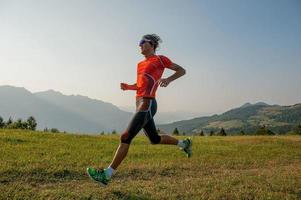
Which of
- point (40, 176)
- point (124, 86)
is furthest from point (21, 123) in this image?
point (124, 86)

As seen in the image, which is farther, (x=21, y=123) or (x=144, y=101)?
(x=21, y=123)

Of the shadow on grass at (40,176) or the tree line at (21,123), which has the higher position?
the tree line at (21,123)

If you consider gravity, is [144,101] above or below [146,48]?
below

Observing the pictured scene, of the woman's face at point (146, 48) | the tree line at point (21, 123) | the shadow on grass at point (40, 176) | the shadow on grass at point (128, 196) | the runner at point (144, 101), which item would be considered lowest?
the shadow on grass at point (128, 196)

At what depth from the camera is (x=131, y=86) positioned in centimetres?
976

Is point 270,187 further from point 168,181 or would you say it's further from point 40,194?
point 40,194

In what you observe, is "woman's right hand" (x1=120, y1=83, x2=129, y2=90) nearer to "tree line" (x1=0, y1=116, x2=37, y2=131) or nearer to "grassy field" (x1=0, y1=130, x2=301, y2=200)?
"grassy field" (x1=0, y1=130, x2=301, y2=200)

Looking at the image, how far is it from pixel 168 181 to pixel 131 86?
327cm

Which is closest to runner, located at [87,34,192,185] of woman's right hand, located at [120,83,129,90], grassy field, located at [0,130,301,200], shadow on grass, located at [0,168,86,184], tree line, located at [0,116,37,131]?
woman's right hand, located at [120,83,129,90]

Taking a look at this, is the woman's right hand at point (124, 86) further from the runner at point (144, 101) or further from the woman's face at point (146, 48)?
the woman's face at point (146, 48)

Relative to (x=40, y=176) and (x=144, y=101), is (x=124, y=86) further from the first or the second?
(x=40, y=176)

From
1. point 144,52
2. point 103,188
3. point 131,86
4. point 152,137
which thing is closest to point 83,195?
point 103,188

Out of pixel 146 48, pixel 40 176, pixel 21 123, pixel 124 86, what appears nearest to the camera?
pixel 146 48

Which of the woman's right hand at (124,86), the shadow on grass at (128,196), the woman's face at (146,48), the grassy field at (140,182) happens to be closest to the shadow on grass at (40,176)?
the grassy field at (140,182)
